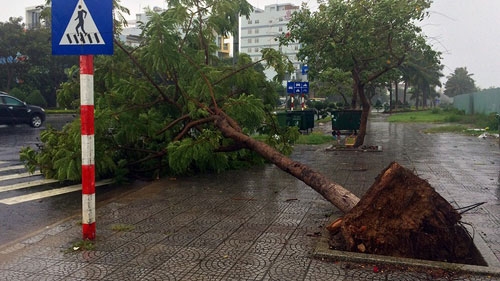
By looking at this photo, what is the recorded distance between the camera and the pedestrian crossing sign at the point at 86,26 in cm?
506

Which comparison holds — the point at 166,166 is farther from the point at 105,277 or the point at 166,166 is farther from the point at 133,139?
the point at 105,277

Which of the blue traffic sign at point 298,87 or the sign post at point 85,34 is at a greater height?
the blue traffic sign at point 298,87

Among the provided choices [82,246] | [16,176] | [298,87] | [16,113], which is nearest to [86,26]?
[82,246]

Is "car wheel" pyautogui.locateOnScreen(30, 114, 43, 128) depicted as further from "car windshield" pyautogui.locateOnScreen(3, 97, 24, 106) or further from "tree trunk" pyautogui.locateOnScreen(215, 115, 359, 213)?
"tree trunk" pyautogui.locateOnScreen(215, 115, 359, 213)

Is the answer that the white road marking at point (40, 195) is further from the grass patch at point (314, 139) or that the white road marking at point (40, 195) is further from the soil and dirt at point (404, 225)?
the grass patch at point (314, 139)

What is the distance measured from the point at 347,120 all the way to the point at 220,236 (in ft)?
43.0

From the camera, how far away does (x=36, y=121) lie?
2378 cm

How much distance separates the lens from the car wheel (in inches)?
926

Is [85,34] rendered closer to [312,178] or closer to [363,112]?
[312,178]

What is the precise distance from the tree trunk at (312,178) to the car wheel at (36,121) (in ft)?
60.9

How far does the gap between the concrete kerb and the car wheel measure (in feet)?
72.0

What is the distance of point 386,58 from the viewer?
15266 mm

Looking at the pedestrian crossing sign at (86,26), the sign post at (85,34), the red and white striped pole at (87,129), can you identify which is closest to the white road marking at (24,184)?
the red and white striped pole at (87,129)

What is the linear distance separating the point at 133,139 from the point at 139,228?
12.3ft
